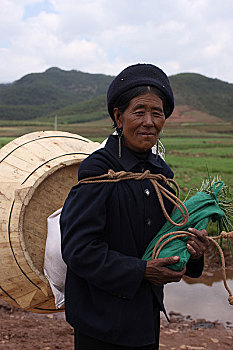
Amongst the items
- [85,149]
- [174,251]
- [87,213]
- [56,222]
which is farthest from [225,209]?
[85,149]

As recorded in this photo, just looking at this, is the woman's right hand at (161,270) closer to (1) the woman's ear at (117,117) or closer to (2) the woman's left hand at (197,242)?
(2) the woman's left hand at (197,242)

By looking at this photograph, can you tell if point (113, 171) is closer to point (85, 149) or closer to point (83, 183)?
point (83, 183)

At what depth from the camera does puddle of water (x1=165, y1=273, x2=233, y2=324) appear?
4832mm

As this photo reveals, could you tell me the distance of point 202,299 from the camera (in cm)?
522

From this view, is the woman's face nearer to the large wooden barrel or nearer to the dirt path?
the large wooden barrel

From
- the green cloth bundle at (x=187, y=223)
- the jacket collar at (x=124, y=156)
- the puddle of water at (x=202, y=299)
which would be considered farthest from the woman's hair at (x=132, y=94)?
the puddle of water at (x=202, y=299)

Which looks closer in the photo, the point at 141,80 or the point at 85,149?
the point at 141,80

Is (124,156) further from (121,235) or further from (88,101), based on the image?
(88,101)

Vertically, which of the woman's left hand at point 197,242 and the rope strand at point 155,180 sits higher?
the rope strand at point 155,180

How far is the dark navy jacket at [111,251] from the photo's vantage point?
1.56 metres

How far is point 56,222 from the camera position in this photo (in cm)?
220

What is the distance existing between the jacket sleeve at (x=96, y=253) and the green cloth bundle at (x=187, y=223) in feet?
0.43

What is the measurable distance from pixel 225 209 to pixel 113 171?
0.66 metres

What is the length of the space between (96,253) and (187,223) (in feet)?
1.51
